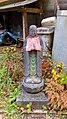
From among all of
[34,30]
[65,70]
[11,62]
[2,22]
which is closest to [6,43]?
[2,22]

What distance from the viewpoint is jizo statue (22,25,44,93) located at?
3850 millimetres

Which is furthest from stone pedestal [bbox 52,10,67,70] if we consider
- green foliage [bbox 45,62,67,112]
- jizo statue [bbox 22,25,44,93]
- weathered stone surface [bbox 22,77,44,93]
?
weathered stone surface [bbox 22,77,44,93]

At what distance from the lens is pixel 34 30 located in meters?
3.85

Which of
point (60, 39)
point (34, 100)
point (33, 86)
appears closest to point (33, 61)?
point (33, 86)

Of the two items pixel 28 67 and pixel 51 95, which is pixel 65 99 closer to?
pixel 51 95

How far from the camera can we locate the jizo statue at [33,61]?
3.85 m

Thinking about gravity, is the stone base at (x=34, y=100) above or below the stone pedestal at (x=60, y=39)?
below

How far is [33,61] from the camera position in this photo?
13.1 ft

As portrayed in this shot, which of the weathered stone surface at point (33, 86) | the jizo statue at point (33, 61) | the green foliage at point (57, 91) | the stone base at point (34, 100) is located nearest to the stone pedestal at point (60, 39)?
the green foliage at point (57, 91)

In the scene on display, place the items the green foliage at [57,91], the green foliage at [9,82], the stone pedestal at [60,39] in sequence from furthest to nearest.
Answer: the stone pedestal at [60,39] → the green foliage at [9,82] → the green foliage at [57,91]

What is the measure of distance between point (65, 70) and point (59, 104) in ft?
3.75

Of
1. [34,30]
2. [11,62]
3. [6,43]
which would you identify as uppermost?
[34,30]

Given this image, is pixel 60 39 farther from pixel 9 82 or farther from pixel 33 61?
pixel 9 82

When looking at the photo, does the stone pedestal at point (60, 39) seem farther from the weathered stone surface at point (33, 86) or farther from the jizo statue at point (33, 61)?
the weathered stone surface at point (33, 86)
